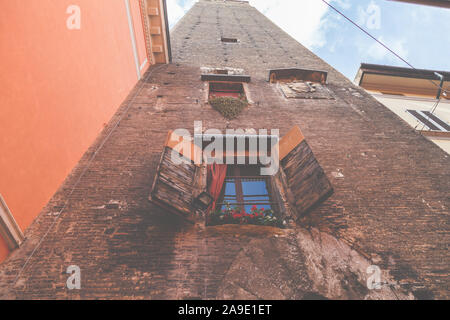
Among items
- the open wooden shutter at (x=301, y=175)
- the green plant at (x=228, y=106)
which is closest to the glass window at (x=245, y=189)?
the open wooden shutter at (x=301, y=175)

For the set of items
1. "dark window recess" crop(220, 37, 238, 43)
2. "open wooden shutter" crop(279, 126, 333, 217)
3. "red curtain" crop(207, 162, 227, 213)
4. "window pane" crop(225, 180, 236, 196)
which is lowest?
"window pane" crop(225, 180, 236, 196)

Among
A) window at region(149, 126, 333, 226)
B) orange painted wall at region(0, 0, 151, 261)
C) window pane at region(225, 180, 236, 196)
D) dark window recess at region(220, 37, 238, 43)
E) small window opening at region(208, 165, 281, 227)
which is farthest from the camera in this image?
dark window recess at region(220, 37, 238, 43)

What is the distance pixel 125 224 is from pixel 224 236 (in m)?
1.79

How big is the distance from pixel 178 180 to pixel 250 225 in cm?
165

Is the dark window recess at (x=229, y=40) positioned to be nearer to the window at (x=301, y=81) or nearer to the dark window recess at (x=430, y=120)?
the window at (x=301, y=81)

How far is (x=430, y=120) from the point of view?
27.1ft

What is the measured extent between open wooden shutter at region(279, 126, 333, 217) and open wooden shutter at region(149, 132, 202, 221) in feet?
6.68

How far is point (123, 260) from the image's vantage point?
3463 mm

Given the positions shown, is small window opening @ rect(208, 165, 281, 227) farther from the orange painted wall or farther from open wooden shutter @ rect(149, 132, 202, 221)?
the orange painted wall

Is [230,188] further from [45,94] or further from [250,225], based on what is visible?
[45,94]

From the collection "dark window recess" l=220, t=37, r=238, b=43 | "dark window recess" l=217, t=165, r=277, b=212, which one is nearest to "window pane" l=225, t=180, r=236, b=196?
"dark window recess" l=217, t=165, r=277, b=212

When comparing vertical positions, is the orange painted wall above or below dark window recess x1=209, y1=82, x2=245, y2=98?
above

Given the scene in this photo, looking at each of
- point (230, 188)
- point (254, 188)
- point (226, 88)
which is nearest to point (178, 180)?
point (230, 188)

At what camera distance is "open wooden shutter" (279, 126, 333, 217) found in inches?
158
